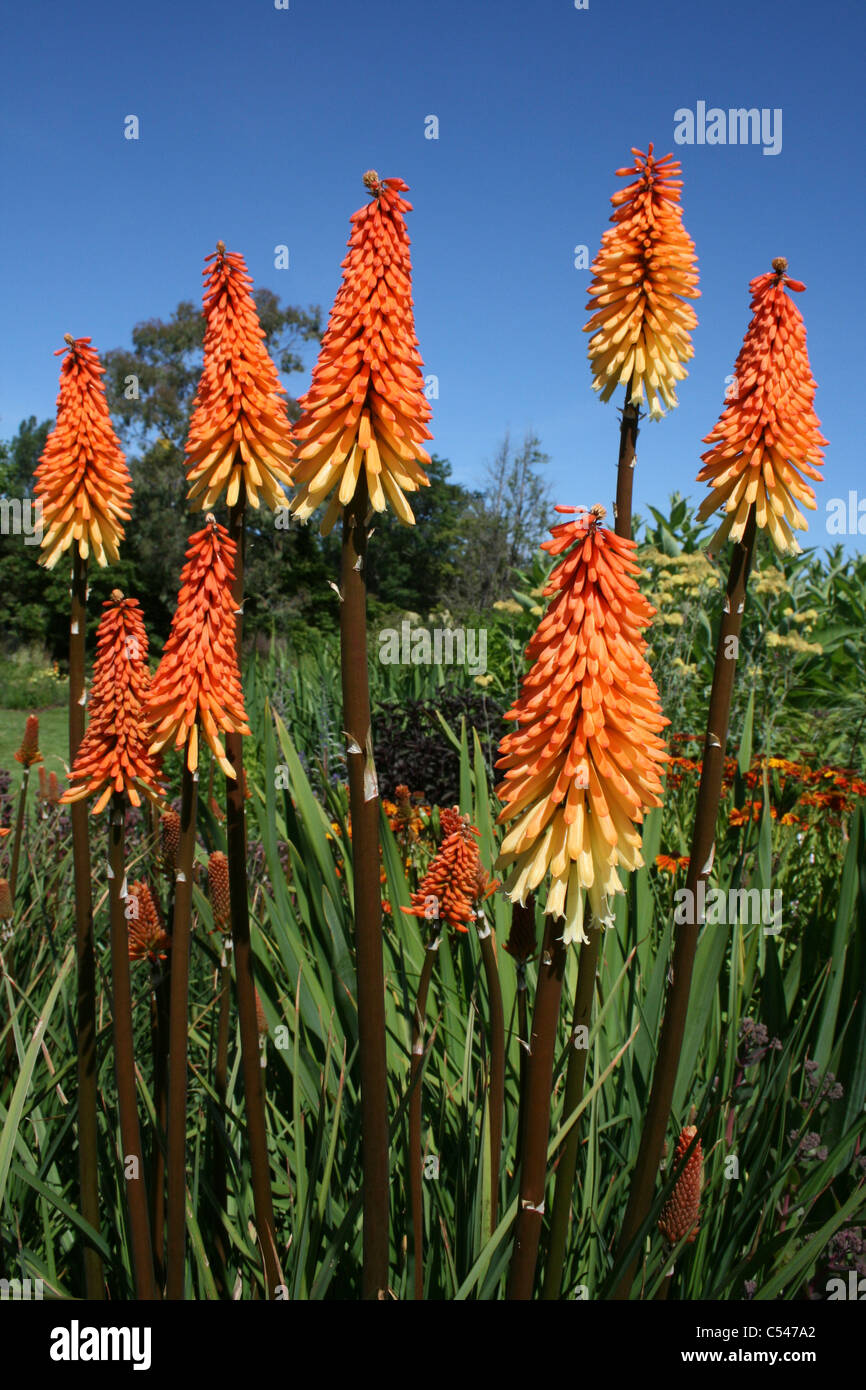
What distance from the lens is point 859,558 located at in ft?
45.9

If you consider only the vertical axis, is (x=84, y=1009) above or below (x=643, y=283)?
below

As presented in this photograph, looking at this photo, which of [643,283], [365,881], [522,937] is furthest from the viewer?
[643,283]

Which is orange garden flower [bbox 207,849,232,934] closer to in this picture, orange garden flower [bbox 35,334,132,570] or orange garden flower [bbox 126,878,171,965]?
orange garden flower [bbox 126,878,171,965]

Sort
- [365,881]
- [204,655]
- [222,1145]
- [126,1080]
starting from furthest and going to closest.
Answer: [222,1145]
[126,1080]
[204,655]
[365,881]

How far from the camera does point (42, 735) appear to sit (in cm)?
1948

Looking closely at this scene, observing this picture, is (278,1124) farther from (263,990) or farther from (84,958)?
(84,958)

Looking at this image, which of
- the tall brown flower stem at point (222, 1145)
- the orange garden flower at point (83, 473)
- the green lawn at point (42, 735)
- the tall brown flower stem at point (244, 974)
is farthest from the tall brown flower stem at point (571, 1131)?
the green lawn at point (42, 735)

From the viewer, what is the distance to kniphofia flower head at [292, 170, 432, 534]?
163 centimetres

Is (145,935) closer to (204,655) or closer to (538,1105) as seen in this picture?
(204,655)

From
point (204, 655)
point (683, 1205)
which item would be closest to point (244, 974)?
point (204, 655)

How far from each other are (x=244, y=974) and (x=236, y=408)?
1.29 metres

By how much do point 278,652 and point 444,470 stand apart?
201 ft

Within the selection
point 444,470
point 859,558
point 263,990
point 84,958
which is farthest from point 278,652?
point 444,470
